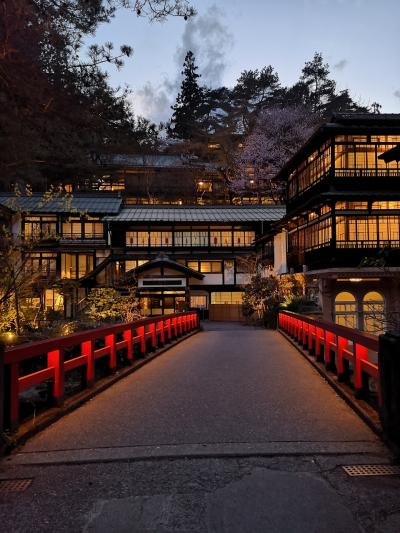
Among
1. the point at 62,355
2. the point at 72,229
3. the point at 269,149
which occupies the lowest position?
the point at 62,355

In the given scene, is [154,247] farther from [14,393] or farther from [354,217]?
[14,393]

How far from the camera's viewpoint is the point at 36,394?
9.46m

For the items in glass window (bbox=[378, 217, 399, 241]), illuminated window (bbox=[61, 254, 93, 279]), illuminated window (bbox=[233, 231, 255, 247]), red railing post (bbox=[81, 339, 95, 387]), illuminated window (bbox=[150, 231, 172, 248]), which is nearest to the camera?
red railing post (bbox=[81, 339, 95, 387])

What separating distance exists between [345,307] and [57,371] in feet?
73.6

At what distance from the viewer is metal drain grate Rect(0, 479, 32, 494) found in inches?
→ 166

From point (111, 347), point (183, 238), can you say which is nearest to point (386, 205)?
point (111, 347)

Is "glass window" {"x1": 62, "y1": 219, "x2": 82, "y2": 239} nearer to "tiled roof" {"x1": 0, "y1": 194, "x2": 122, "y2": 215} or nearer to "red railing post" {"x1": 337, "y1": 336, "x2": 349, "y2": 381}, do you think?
"tiled roof" {"x1": 0, "y1": 194, "x2": 122, "y2": 215}

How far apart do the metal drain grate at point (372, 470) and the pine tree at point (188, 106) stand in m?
59.4

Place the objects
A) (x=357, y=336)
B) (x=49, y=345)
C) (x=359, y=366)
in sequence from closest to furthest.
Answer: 1. (x=49, y=345)
2. (x=357, y=336)
3. (x=359, y=366)

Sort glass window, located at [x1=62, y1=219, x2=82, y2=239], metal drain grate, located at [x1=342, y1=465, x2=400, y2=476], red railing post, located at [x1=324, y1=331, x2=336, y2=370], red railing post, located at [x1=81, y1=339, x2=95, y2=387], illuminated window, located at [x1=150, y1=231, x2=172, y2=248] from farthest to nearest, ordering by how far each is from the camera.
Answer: illuminated window, located at [x1=150, y1=231, x2=172, y2=248], glass window, located at [x1=62, y1=219, x2=82, y2=239], red railing post, located at [x1=324, y1=331, x2=336, y2=370], red railing post, located at [x1=81, y1=339, x2=95, y2=387], metal drain grate, located at [x1=342, y1=465, x2=400, y2=476]

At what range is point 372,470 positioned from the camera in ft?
15.0

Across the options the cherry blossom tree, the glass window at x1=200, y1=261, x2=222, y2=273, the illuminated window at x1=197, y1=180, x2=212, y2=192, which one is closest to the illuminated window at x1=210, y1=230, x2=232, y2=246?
the glass window at x1=200, y1=261, x2=222, y2=273

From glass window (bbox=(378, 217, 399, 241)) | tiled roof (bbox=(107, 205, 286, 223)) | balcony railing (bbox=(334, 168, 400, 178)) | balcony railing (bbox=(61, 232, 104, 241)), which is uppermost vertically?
tiled roof (bbox=(107, 205, 286, 223))

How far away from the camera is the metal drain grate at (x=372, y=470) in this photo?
14.7 feet
